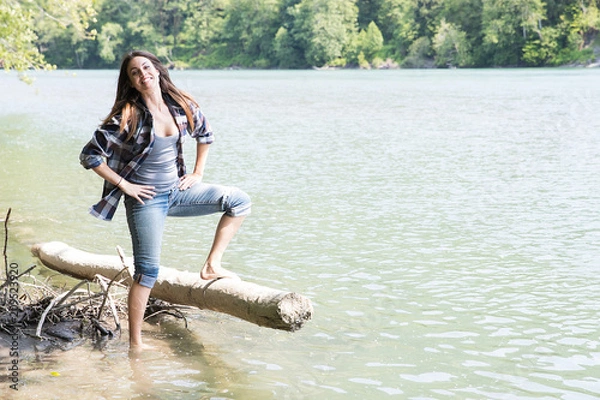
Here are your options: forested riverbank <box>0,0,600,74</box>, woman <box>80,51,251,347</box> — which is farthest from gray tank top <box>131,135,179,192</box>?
forested riverbank <box>0,0,600,74</box>

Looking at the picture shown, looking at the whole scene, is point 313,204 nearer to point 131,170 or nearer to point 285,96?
point 131,170

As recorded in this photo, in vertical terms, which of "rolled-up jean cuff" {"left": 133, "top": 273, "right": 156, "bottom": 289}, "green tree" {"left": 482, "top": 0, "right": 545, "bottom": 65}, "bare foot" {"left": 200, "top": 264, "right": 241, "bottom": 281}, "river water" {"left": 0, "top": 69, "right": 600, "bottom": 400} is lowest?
"river water" {"left": 0, "top": 69, "right": 600, "bottom": 400}

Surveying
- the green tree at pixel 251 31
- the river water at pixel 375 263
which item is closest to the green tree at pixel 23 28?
the river water at pixel 375 263

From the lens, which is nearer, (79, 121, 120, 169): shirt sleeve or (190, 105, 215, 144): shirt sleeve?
(79, 121, 120, 169): shirt sleeve

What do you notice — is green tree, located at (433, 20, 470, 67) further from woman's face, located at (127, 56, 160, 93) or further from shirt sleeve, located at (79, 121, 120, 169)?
shirt sleeve, located at (79, 121, 120, 169)

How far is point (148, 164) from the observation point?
210 inches

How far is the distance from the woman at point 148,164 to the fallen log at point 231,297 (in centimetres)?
41

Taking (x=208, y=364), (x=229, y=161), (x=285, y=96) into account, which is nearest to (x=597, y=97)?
(x=285, y=96)

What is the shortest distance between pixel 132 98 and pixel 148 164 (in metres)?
0.43

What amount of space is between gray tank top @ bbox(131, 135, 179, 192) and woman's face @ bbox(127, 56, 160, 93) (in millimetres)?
336

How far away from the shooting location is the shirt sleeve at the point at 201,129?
5516 millimetres

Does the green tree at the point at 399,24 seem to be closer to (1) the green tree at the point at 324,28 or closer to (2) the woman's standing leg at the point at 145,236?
(1) the green tree at the point at 324,28

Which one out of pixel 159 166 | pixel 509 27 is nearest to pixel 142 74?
pixel 159 166

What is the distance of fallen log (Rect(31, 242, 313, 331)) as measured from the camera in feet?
17.9
